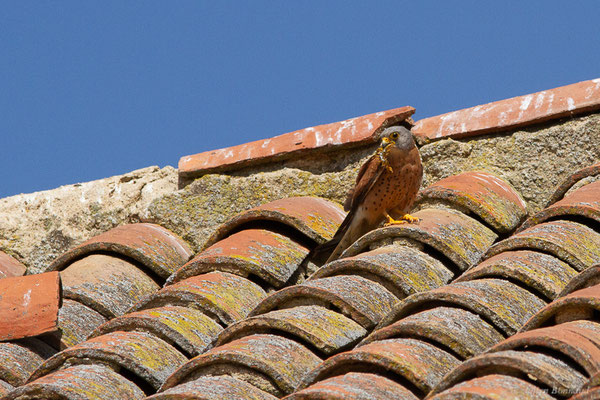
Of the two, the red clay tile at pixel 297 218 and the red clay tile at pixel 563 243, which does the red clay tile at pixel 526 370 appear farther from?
the red clay tile at pixel 297 218

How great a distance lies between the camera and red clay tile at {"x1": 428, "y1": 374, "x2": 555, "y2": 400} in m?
2.19

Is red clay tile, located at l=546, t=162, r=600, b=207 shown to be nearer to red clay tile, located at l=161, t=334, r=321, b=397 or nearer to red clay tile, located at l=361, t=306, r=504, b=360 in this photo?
red clay tile, located at l=361, t=306, r=504, b=360

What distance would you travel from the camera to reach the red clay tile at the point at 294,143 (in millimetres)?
4918

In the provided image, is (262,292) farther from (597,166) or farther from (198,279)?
(597,166)

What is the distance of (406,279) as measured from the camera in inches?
137

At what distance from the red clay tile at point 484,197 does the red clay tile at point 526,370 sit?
1794 mm

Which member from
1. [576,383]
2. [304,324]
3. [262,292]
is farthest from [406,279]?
[576,383]

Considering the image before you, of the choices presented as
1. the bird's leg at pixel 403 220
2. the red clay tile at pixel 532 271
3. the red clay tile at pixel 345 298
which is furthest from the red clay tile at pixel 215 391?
the bird's leg at pixel 403 220

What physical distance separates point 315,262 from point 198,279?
25.9 inches

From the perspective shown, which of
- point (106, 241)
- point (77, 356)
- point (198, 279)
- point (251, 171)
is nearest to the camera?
point (77, 356)

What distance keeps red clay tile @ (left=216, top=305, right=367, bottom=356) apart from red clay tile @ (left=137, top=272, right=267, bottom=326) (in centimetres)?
46

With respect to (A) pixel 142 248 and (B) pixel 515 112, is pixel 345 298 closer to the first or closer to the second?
(A) pixel 142 248

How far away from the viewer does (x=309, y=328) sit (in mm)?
3092

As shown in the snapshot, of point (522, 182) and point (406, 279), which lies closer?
point (406, 279)
